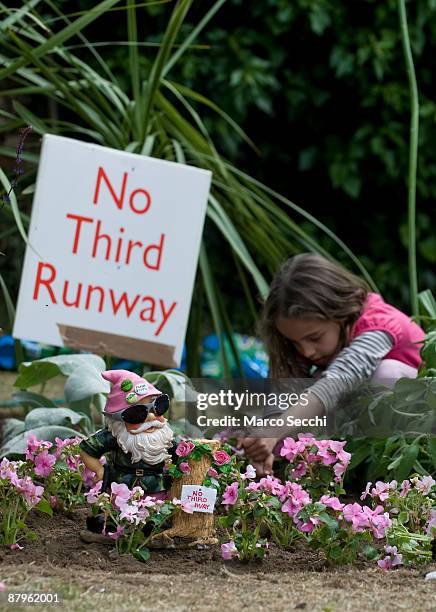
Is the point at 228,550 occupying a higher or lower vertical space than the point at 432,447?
lower

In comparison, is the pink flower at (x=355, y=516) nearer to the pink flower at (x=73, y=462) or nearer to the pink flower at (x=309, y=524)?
the pink flower at (x=309, y=524)

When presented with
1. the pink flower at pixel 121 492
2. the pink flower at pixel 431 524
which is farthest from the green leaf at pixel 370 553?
the pink flower at pixel 121 492

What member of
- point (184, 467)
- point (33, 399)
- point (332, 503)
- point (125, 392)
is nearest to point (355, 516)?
point (332, 503)

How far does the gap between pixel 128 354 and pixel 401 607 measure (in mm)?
927

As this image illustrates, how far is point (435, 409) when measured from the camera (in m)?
1.55

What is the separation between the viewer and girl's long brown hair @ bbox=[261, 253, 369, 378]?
2131 mm

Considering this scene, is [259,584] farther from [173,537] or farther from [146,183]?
[146,183]

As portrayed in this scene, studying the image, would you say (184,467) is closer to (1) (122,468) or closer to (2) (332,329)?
(1) (122,468)

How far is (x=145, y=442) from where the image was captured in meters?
1.31

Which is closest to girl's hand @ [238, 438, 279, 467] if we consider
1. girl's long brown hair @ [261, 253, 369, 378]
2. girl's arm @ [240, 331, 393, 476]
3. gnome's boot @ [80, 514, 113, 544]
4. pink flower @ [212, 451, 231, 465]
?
girl's arm @ [240, 331, 393, 476]

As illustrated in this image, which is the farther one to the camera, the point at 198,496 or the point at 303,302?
the point at 303,302

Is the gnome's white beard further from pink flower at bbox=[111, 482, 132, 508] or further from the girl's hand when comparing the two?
the girl's hand

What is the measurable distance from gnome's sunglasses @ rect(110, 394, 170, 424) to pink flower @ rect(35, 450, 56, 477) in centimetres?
16

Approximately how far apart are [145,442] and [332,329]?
3.04 ft
